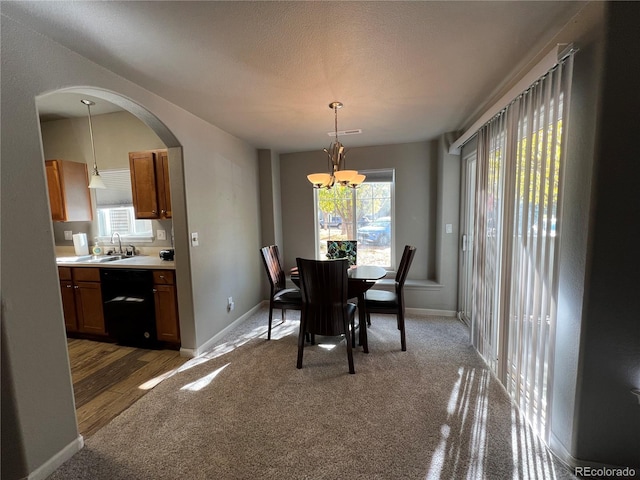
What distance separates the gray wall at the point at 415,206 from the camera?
3.58 m

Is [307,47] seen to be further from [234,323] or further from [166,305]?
[234,323]

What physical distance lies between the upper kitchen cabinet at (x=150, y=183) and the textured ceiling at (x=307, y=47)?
797mm

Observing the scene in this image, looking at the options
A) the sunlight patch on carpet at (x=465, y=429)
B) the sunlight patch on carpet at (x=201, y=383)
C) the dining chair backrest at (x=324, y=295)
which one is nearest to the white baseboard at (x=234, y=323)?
the sunlight patch on carpet at (x=201, y=383)

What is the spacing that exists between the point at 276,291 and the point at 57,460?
203 centimetres

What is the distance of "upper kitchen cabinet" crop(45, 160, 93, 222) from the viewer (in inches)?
126

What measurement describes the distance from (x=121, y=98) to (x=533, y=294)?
3.09 metres

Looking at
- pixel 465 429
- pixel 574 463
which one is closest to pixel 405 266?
pixel 465 429

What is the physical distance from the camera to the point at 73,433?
1.61 metres

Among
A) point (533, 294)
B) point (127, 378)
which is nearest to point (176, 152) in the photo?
point (127, 378)

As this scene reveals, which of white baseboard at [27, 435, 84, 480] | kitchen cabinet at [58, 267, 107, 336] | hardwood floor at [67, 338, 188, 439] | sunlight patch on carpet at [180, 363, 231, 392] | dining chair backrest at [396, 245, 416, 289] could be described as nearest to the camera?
white baseboard at [27, 435, 84, 480]

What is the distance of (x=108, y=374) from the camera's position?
2414 mm

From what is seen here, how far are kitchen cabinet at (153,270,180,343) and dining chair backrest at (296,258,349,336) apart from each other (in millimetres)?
1341

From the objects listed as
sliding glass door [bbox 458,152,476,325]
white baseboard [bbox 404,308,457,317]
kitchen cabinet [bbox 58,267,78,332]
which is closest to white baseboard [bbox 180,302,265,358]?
kitchen cabinet [bbox 58,267,78,332]
